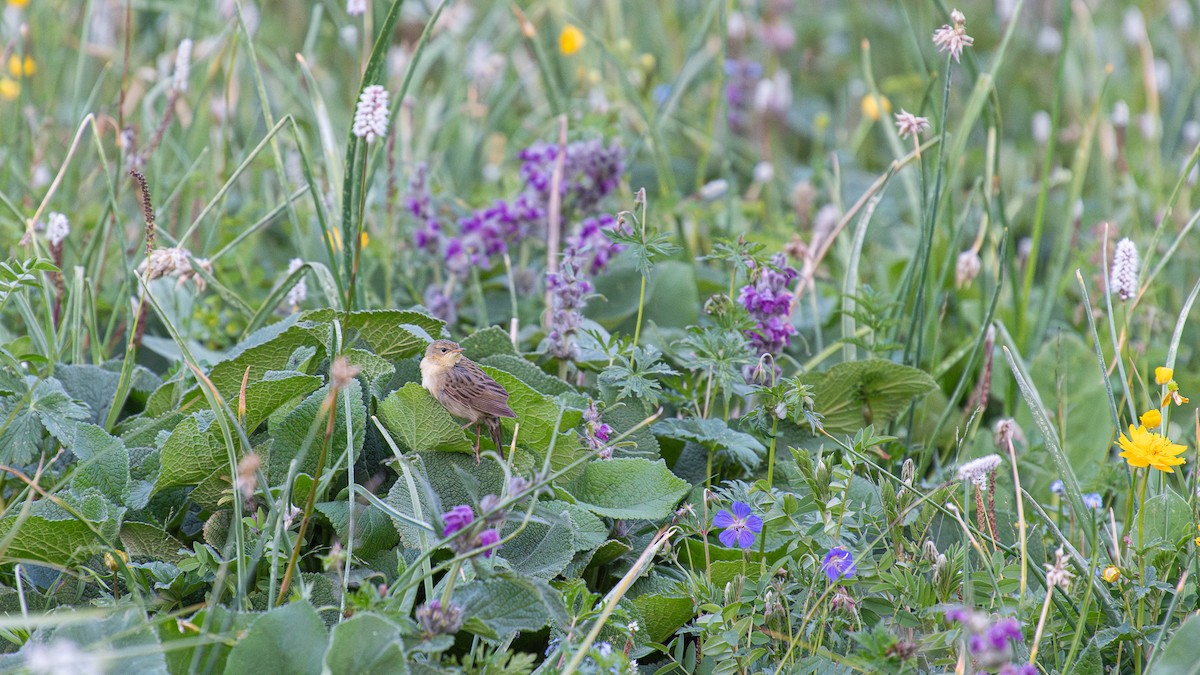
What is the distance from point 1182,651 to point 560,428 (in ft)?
2.79

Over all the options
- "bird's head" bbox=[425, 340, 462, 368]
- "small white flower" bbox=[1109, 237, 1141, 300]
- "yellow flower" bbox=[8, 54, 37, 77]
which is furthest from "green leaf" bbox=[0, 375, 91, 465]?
"yellow flower" bbox=[8, 54, 37, 77]

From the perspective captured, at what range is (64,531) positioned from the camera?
4.83 ft

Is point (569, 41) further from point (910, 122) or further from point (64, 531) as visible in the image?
point (64, 531)

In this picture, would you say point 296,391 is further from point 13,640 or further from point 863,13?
point 863,13

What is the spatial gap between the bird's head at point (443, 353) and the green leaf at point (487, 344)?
0.24 metres

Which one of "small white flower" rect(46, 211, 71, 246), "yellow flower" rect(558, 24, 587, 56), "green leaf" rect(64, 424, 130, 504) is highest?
"yellow flower" rect(558, 24, 587, 56)

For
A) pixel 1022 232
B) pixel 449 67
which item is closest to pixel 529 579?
pixel 1022 232

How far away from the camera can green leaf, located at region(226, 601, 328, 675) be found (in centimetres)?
128

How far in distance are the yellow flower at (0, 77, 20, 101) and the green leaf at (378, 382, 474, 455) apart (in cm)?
219

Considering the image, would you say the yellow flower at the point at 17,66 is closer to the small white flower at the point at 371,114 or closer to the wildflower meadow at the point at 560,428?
the wildflower meadow at the point at 560,428

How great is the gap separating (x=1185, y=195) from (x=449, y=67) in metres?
2.30

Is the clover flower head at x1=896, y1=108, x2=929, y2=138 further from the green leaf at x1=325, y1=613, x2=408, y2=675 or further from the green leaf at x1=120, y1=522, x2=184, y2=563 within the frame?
the green leaf at x1=120, y1=522, x2=184, y2=563

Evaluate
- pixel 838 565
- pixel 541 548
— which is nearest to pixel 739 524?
pixel 838 565

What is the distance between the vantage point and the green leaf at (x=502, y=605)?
1373 millimetres
